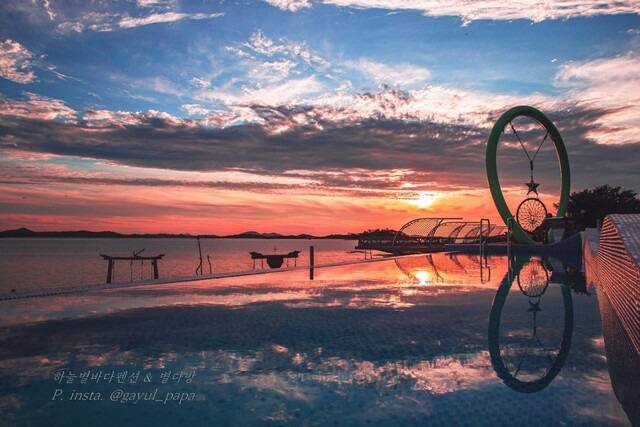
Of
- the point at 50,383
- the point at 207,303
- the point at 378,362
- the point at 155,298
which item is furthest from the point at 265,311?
the point at 50,383

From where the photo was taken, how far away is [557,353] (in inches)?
209

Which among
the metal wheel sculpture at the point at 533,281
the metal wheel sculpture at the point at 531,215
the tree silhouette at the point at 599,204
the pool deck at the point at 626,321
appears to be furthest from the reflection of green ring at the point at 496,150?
the tree silhouette at the point at 599,204

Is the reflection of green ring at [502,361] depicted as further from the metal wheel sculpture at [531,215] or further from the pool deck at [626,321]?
the metal wheel sculpture at [531,215]

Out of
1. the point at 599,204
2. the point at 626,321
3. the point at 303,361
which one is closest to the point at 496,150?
the point at 626,321

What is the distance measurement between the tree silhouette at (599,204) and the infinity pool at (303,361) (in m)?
44.2

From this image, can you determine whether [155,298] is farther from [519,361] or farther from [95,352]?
[519,361]

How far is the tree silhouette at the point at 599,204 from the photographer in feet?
156

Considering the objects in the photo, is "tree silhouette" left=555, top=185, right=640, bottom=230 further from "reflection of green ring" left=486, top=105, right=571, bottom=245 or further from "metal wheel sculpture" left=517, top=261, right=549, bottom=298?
"metal wheel sculpture" left=517, top=261, right=549, bottom=298

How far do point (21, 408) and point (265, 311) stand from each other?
4.64 metres

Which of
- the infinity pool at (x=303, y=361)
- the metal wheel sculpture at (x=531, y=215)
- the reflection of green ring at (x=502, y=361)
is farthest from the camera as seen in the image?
the metal wheel sculpture at (x=531, y=215)

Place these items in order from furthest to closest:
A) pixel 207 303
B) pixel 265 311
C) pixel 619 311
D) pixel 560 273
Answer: pixel 560 273 → pixel 207 303 → pixel 265 311 → pixel 619 311

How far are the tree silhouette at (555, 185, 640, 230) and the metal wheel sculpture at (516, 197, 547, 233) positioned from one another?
73.8ft

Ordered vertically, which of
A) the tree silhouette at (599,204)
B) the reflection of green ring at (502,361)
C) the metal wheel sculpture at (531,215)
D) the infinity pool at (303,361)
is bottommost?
the infinity pool at (303,361)

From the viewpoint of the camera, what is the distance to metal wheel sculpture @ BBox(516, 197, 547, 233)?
26.2 m
